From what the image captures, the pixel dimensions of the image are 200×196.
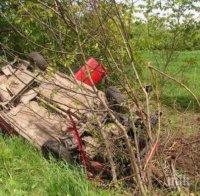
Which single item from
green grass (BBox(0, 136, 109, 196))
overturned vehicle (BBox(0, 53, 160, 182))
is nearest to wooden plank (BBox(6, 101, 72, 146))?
overturned vehicle (BBox(0, 53, 160, 182))

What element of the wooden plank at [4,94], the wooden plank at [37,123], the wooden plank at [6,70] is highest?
the wooden plank at [6,70]

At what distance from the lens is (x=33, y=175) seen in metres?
6.58

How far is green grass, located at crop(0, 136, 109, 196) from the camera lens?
5770 millimetres

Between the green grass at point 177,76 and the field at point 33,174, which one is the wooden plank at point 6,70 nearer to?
the field at point 33,174

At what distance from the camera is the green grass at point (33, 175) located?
5770mm

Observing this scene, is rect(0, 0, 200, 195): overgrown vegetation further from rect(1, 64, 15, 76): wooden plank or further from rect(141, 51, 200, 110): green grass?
rect(1, 64, 15, 76): wooden plank

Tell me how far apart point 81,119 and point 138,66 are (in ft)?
9.50

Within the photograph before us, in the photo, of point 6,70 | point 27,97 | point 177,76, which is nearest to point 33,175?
point 27,97

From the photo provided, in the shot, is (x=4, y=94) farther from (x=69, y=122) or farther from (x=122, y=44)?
(x=122, y=44)

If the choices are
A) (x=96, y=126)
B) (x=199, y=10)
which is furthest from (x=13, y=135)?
(x=199, y=10)

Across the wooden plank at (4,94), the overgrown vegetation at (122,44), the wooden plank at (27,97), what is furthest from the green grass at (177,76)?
the wooden plank at (4,94)

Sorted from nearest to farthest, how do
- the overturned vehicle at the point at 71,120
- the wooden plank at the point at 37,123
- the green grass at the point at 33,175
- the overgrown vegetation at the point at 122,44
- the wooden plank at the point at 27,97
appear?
the overgrown vegetation at the point at 122,44, the green grass at the point at 33,175, the overturned vehicle at the point at 71,120, the wooden plank at the point at 37,123, the wooden plank at the point at 27,97

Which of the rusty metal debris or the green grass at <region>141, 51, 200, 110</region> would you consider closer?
the rusty metal debris

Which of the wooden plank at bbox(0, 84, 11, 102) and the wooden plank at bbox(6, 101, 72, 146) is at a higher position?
the wooden plank at bbox(0, 84, 11, 102)
